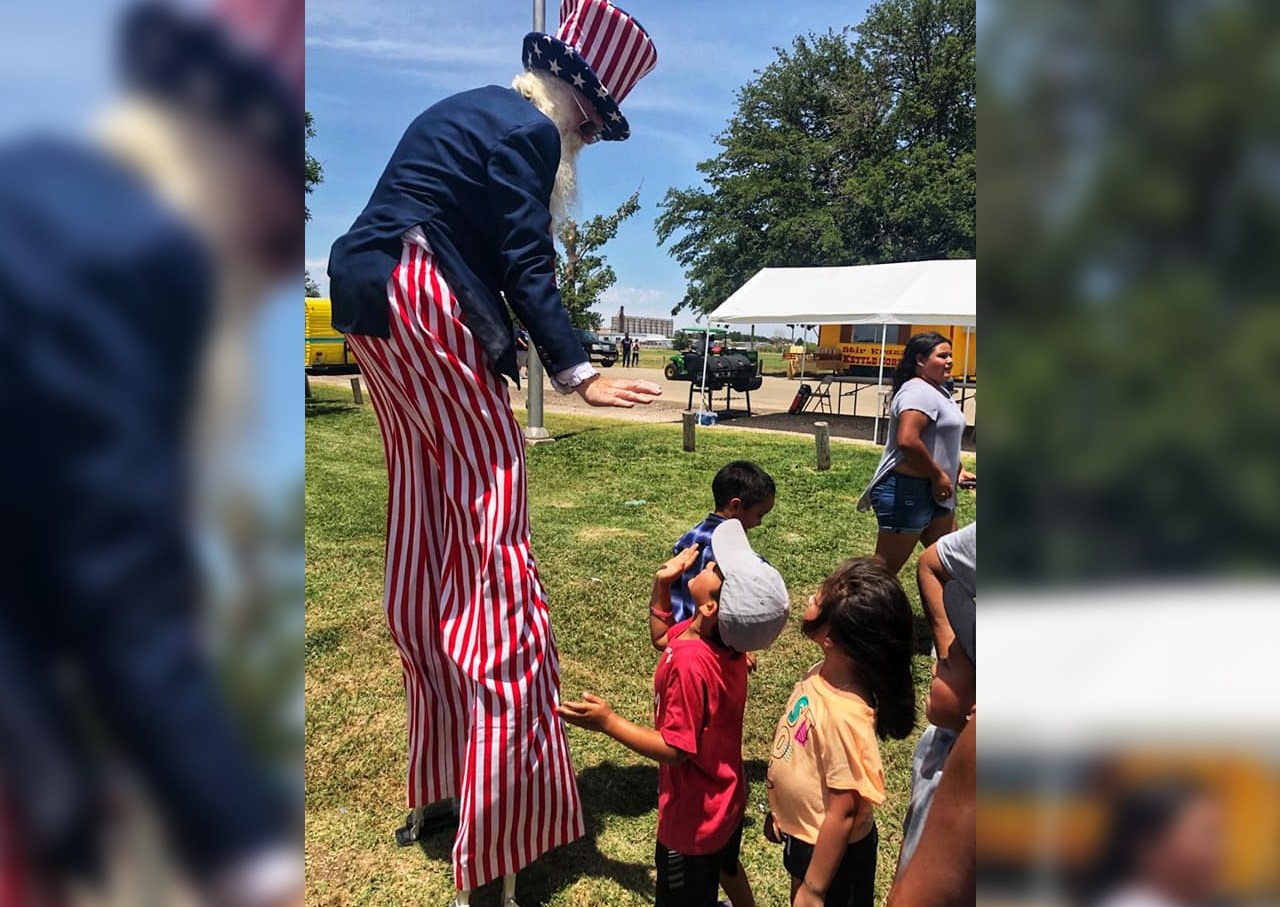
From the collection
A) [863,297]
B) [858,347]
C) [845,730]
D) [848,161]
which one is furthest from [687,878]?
[848,161]

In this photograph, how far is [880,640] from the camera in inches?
72.9

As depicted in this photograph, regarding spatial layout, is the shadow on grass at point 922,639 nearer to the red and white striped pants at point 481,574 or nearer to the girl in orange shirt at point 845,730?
the girl in orange shirt at point 845,730

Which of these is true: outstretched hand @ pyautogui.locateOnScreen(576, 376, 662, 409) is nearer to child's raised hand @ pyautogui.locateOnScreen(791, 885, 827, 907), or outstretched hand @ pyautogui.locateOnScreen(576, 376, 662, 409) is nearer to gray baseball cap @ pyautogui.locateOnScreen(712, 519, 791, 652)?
gray baseball cap @ pyautogui.locateOnScreen(712, 519, 791, 652)

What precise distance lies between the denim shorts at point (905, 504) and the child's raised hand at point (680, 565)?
1.70 meters

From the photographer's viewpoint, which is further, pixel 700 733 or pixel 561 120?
pixel 561 120

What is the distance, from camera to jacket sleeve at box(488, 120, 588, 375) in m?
1.84

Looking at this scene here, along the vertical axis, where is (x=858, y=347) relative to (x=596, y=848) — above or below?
above

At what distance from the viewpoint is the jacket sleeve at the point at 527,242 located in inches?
72.3

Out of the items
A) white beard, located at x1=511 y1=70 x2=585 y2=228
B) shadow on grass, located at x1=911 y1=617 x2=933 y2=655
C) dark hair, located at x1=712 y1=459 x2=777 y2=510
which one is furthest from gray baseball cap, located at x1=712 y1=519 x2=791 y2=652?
shadow on grass, located at x1=911 y1=617 x2=933 y2=655
